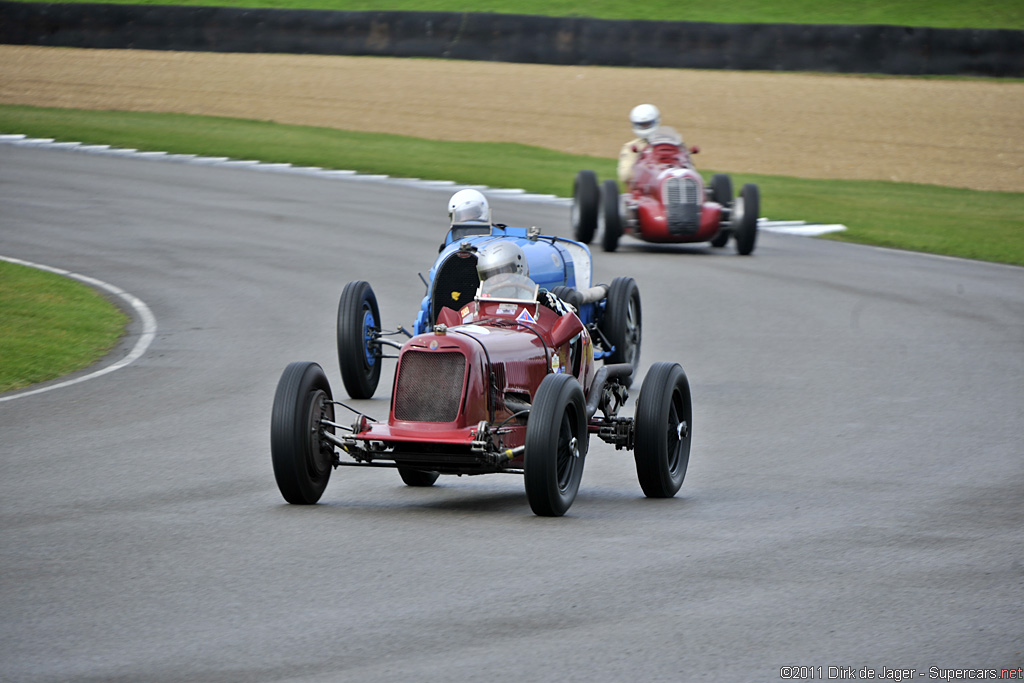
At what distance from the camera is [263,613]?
6004 millimetres

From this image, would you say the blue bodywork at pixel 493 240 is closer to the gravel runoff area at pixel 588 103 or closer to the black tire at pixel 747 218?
the black tire at pixel 747 218

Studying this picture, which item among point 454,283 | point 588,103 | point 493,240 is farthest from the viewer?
point 588,103

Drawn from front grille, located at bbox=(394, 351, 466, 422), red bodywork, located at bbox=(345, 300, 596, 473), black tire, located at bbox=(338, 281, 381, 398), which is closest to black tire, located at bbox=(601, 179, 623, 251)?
black tire, located at bbox=(338, 281, 381, 398)

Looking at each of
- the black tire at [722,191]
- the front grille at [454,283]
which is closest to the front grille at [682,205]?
the black tire at [722,191]

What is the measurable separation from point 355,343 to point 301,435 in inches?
161

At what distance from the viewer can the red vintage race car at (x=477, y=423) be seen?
758 cm

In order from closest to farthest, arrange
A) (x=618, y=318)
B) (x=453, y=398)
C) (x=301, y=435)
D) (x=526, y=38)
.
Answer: (x=301, y=435) < (x=453, y=398) < (x=618, y=318) < (x=526, y=38)

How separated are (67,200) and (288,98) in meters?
16.0

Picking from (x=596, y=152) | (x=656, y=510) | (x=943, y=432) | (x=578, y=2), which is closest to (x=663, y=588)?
(x=656, y=510)

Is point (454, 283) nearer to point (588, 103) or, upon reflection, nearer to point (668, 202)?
point (668, 202)

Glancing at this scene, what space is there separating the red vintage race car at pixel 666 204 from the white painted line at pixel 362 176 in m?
3.34

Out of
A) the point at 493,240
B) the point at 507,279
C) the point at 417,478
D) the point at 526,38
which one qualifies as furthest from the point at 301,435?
A: the point at 526,38

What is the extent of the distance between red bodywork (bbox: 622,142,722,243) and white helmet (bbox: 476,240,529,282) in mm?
10708

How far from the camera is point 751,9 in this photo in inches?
2100
